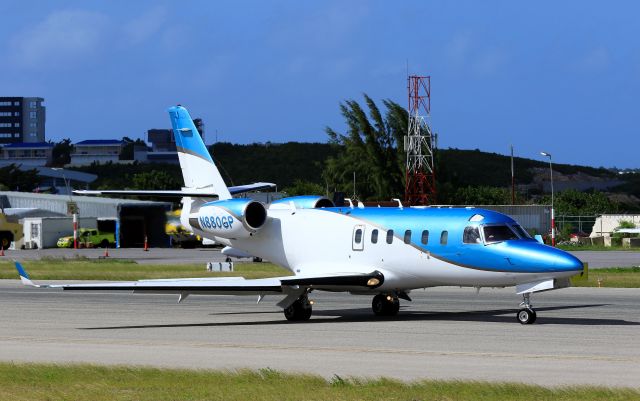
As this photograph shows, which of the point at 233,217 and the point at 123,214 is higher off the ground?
the point at 123,214

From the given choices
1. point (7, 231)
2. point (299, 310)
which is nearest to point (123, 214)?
point (7, 231)

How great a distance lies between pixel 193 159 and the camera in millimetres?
32781

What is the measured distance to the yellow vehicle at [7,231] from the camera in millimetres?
89312

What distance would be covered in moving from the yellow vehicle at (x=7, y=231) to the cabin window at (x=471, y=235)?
68006 mm

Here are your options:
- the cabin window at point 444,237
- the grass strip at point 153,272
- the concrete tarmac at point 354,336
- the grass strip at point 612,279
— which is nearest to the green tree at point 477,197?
the grass strip at point 153,272

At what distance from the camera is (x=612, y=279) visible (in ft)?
141

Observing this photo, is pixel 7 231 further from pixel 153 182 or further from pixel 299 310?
pixel 299 310

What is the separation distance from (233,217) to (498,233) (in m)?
7.16

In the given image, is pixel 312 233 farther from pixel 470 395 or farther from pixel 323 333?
pixel 470 395

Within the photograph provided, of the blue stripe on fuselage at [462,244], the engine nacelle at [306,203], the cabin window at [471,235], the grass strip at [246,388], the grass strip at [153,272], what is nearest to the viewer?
the grass strip at [246,388]

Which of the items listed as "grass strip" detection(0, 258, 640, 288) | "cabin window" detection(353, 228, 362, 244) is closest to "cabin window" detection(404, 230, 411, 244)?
"cabin window" detection(353, 228, 362, 244)

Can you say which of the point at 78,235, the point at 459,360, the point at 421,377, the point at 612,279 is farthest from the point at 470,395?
the point at 78,235

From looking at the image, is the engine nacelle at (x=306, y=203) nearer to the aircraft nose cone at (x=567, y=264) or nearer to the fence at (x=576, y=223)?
the aircraft nose cone at (x=567, y=264)

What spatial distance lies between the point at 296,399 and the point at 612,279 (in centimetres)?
2967
